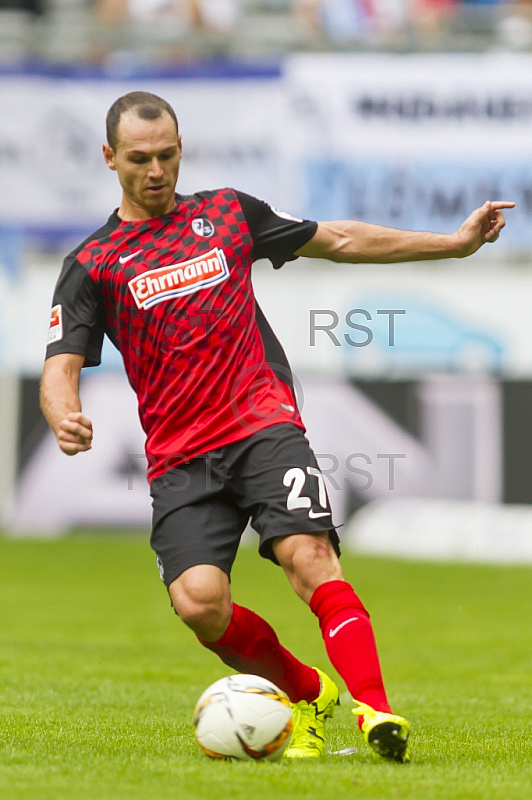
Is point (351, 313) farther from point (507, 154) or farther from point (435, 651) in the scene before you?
point (435, 651)

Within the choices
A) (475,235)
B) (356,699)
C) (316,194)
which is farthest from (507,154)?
(356,699)

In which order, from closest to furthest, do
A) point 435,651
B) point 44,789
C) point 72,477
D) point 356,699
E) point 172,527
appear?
point 44,789 < point 356,699 < point 172,527 < point 435,651 < point 72,477

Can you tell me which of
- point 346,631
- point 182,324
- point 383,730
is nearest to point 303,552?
point 346,631

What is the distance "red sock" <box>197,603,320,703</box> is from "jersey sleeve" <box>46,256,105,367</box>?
43.2 inches

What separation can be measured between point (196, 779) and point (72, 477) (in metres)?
11.9

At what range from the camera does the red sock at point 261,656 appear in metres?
4.93

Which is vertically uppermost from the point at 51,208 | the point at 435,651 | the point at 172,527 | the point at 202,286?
the point at 51,208

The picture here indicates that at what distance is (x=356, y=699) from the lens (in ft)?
14.8

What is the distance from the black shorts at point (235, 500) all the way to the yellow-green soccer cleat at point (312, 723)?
60 centimetres

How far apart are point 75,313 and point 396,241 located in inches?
48.0

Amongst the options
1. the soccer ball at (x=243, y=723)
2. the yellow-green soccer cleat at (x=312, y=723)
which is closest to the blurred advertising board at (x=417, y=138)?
the yellow-green soccer cleat at (x=312, y=723)

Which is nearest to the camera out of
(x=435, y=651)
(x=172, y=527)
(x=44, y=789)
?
(x=44, y=789)

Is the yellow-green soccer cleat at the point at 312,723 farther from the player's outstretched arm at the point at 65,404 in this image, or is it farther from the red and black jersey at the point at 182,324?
the player's outstretched arm at the point at 65,404

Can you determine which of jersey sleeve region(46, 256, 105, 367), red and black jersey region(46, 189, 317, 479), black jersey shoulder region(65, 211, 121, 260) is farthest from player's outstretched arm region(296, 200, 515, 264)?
jersey sleeve region(46, 256, 105, 367)
